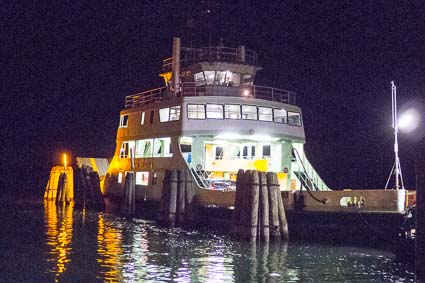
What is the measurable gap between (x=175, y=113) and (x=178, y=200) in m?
5.69

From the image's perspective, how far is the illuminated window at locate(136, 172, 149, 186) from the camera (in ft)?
105

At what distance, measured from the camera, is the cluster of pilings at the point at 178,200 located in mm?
25266

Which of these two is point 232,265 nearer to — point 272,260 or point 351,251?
point 272,260

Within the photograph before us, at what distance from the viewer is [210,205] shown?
81.7ft

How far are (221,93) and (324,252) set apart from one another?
13.4 m

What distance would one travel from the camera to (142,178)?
107ft

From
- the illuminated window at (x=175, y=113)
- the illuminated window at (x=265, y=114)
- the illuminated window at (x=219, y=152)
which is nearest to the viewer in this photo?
the illuminated window at (x=175, y=113)

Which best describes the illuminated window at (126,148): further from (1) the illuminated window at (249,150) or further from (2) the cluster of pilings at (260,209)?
(2) the cluster of pilings at (260,209)

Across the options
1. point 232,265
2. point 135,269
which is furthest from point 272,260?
point 135,269

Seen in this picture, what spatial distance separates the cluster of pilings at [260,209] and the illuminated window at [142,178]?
39.0 feet

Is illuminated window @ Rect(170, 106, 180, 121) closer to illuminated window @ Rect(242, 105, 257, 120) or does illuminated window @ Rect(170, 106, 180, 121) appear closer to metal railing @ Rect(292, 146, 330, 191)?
illuminated window @ Rect(242, 105, 257, 120)

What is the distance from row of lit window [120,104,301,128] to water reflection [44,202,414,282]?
6825 mm

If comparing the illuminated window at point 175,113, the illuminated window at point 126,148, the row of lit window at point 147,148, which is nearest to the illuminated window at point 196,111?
the illuminated window at point 175,113

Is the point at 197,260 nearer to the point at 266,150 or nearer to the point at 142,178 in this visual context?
Result: the point at 266,150
